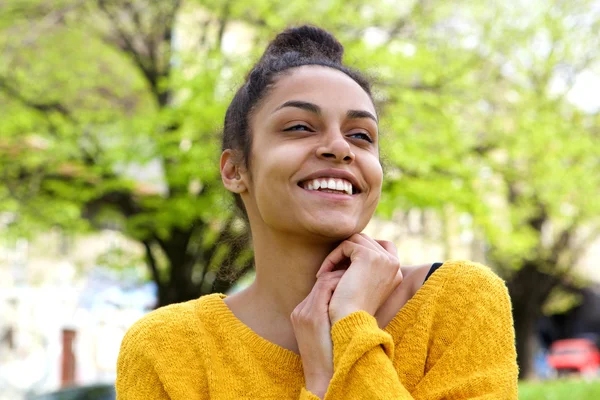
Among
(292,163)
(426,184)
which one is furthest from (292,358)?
(426,184)

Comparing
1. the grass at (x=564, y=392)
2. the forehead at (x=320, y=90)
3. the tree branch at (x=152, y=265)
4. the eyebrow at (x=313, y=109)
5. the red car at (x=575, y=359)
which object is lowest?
the red car at (x=575, y=359)

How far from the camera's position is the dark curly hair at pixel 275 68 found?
7.50ft

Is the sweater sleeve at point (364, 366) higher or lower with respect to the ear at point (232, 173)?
lower

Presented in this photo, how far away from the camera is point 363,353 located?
1842mm

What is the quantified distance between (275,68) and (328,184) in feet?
1.50

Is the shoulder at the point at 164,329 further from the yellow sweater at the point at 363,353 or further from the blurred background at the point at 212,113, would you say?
the blurred background at the point at 212,113

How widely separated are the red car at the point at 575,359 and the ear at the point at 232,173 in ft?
75.6

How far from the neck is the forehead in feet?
1.27

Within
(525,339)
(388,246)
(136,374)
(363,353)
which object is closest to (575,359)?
(525,339)

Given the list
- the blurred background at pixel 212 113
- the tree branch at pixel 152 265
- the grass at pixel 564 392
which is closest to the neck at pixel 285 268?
the grass at pixel 564 392

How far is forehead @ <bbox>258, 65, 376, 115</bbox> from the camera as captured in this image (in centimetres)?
214

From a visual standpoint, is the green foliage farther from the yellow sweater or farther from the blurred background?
the yellow sweater

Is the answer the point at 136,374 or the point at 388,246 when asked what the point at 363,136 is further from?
the point at 136,374

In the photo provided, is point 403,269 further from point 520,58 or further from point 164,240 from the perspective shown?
point 520,58
